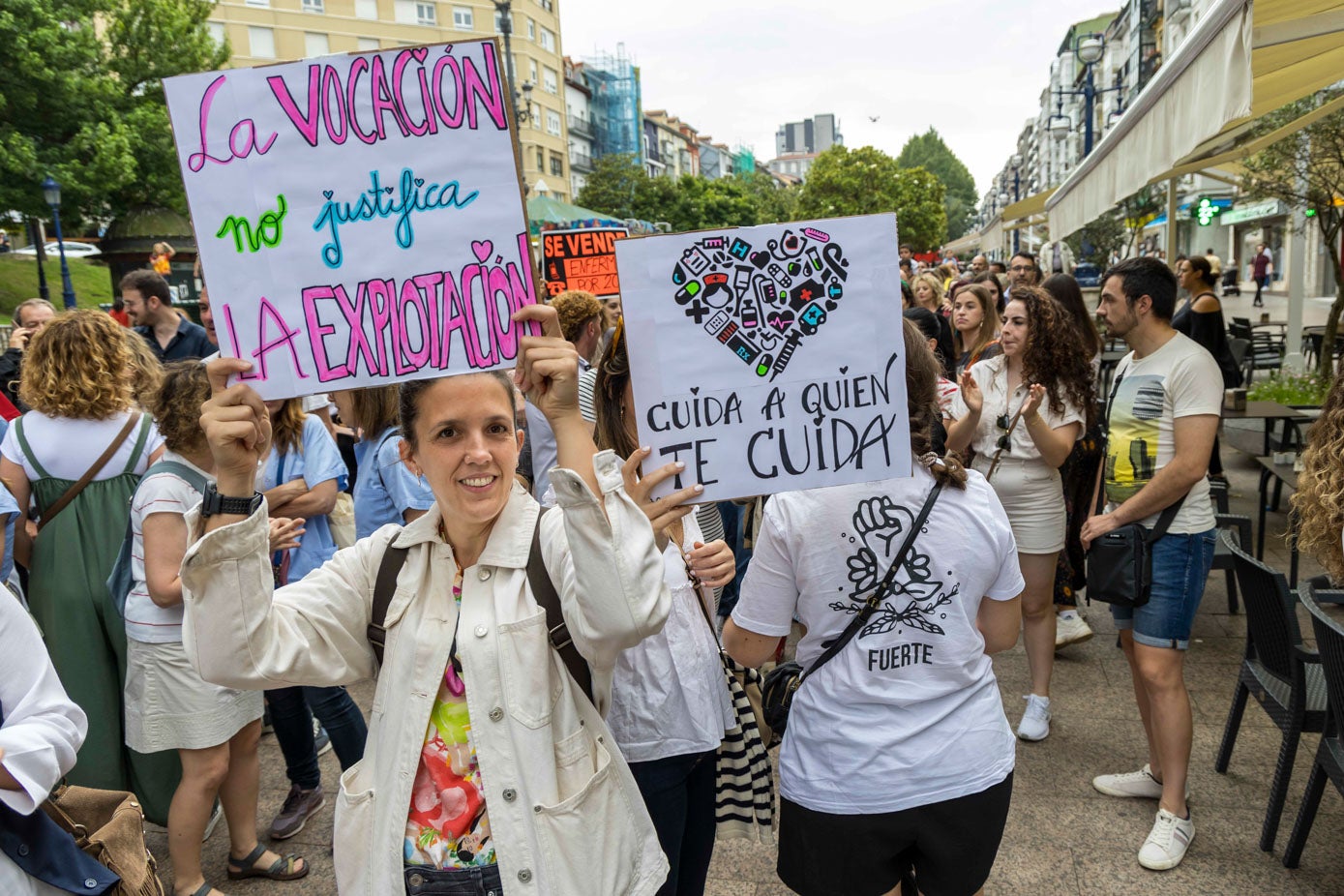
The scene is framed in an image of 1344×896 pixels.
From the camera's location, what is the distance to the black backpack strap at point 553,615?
71.9 inches

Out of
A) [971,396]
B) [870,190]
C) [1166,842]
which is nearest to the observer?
[1166,842]

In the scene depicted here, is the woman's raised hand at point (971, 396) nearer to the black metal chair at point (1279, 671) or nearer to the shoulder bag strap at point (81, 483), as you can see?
the black metal chair at point (1279, 671)

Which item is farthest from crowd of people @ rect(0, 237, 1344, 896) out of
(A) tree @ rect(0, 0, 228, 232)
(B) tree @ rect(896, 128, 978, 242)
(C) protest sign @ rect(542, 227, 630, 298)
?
(B) tree @ rect(896, 128, 978, 242)

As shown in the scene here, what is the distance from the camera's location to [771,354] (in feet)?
6.58

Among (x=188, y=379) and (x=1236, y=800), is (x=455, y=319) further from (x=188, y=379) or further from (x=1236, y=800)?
(x=1236, y=800)

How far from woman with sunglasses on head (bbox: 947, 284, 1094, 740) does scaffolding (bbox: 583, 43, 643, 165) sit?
79.5 meters

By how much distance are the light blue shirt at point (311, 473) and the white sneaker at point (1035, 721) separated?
317 cm

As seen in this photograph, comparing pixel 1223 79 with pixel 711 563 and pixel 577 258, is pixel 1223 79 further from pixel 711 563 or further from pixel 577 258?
pixel 577 258

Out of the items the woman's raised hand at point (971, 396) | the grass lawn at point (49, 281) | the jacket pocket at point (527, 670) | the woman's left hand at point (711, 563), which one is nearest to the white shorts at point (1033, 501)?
the woman's raised hand at point (971, 396)

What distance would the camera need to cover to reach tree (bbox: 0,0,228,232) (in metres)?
25.8

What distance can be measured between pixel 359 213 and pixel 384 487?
1.96 metres

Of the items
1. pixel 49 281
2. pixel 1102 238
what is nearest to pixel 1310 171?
pixel 1102 238

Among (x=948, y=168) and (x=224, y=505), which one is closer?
(x=224, y=505)

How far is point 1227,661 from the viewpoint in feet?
16.4
